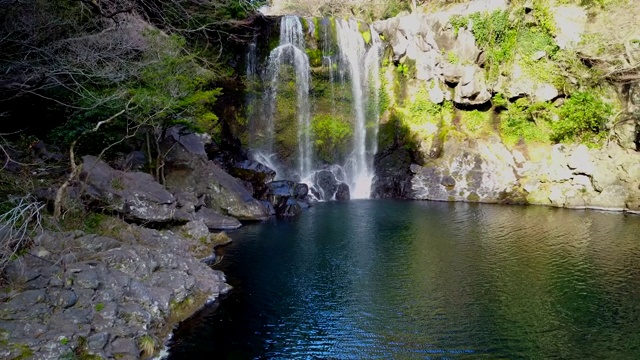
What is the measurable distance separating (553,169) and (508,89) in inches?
240

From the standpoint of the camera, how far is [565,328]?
11.3 meters

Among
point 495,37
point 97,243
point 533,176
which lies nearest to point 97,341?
point 97,243

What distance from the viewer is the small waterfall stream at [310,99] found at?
32125 millimetres

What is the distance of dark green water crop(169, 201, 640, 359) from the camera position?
1054 cm

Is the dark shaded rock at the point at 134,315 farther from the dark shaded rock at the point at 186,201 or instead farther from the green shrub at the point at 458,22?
the green shrub at the point at 458,22

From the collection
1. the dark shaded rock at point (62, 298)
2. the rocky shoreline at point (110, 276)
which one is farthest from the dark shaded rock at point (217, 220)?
the dark shaded rock at point (62, 298)

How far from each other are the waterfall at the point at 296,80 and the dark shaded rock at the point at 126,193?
15697mm

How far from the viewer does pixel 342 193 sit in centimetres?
3150

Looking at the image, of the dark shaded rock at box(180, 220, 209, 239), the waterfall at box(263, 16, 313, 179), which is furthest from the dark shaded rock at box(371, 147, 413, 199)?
the dark shaded rock at box(180, 220, 209, 239)

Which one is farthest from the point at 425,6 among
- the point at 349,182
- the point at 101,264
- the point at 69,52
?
the point at 101,264

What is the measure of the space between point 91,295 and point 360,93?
2703cm

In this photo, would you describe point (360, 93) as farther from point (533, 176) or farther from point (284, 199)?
point (533, 176)

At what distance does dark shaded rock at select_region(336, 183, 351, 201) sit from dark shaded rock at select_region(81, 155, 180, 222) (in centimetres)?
1548

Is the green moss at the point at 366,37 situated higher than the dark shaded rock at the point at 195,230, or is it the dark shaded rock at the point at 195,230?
the green moss at the point at 366,37
